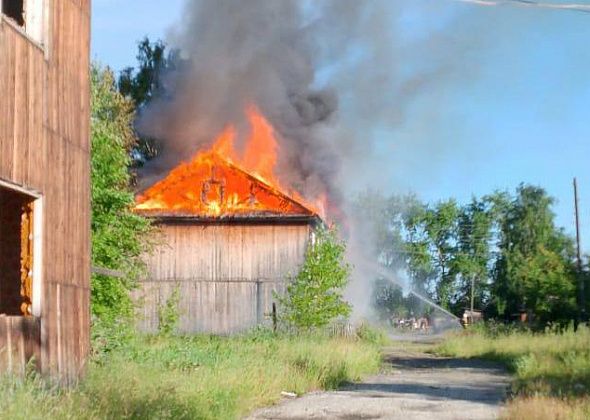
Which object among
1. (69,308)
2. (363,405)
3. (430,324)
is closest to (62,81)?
(69,308)

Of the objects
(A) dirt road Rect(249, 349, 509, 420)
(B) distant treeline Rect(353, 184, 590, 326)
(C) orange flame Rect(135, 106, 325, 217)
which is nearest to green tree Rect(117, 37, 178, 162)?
(C) orange flame Rect(135, 106, 325, 217)

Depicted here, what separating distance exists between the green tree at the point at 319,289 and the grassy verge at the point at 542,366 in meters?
5.41

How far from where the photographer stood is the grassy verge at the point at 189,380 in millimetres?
10836

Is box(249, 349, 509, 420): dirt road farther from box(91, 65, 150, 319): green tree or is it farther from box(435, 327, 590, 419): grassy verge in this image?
box(91, 65, 150, 319): green tree

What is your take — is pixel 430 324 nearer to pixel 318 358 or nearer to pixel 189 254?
pixel 189 254

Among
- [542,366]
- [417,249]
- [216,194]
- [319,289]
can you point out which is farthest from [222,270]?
[417,249]

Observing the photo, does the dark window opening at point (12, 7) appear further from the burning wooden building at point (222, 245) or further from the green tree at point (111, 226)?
the burning wooden building at point (222, 245)

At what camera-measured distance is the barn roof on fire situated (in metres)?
36.4

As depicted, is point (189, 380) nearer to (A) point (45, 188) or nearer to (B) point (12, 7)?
(A) point (45, 188)

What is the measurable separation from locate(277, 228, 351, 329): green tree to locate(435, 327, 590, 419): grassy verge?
5.41m

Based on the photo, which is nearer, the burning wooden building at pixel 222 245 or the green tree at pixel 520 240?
the burning wooden building at pixel 222 245

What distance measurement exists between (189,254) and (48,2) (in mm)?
23803

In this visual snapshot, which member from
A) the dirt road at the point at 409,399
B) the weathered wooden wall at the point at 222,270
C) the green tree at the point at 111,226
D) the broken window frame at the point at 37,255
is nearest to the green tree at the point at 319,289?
the weathered wooden wall at the point at 222,270

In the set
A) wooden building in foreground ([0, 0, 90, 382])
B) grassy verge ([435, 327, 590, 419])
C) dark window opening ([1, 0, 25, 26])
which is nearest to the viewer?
wooden building in foreground ([0, 0, 90, 382])
